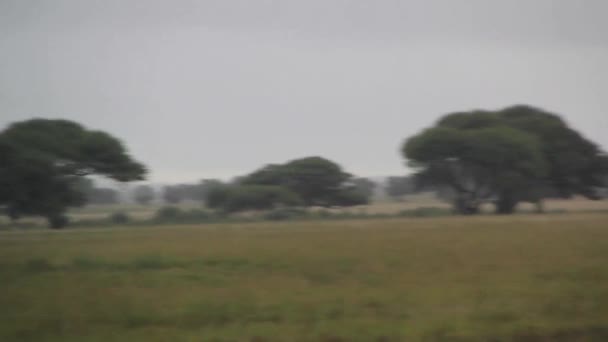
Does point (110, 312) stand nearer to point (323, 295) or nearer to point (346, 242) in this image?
point (323, 295)

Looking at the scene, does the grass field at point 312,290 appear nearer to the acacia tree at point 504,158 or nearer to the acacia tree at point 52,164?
the acacia tree at point 52,164

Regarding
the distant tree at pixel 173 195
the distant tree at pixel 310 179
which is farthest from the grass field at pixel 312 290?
the distant tree at pixel 173 195

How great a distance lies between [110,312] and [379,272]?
5058 mm

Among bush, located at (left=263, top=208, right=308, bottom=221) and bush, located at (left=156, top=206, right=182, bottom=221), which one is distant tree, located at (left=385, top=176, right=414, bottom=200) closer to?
bush, located at (left=263, top=208, right=308, bottom=221)

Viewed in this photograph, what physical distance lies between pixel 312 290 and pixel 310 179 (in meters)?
31.7

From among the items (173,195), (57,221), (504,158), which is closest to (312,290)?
(57,221)

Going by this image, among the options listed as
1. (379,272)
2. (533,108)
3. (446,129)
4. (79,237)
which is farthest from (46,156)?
(533,108)

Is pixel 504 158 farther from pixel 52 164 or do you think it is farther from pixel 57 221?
pixel 57 221

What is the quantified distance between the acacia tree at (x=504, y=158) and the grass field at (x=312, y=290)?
60.0ft

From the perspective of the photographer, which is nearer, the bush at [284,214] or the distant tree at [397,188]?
the bush at [284,214]

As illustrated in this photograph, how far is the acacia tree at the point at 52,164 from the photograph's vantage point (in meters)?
24.8

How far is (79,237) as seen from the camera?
1945 centimetres

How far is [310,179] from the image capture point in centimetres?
4166

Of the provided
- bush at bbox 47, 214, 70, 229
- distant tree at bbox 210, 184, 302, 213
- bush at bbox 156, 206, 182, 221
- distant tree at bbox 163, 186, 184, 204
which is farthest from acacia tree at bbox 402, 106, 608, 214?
distant tree at bbox 163, 186, 184, 204
